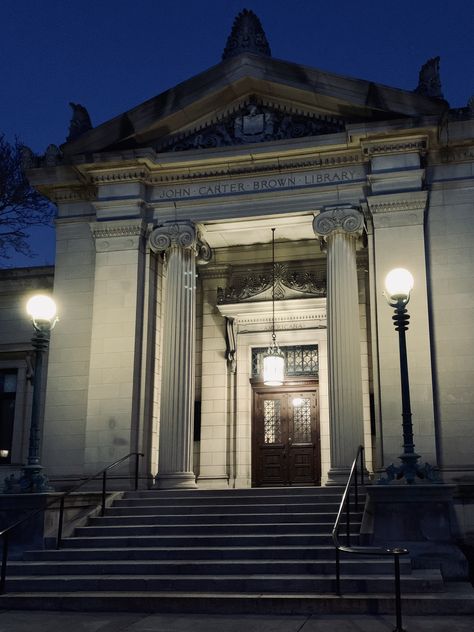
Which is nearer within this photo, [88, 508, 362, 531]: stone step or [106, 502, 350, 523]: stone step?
[88, 508, 362, 531]: stone step

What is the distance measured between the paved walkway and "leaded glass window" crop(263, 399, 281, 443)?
9945 mm

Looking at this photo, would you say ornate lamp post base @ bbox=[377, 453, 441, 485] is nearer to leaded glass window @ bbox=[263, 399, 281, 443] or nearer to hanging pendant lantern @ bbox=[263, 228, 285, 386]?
hanging pendant lantern @ bbox=[263, 228, 285, 386]

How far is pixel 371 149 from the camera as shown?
16.9m

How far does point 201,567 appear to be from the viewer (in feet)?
37.8

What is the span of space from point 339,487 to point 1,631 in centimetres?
720

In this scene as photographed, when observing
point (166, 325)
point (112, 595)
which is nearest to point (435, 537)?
point (112, 595)

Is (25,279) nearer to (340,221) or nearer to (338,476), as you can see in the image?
(340,221)

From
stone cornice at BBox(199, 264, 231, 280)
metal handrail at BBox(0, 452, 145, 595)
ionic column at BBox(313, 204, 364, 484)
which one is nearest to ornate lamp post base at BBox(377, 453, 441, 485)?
ionic column at BBox(313, 204, 364, 484)

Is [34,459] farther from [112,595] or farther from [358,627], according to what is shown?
[358,627]

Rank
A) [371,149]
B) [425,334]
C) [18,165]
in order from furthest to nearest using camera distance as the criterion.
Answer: [18,165]
[371,149]
[425,334]

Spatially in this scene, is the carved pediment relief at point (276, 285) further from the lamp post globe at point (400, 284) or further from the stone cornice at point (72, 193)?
the lamp post globe at point (400, 284)

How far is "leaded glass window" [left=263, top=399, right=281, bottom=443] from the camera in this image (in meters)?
19.7

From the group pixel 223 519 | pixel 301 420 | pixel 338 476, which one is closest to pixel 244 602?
pixel 223 519

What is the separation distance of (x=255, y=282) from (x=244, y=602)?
1137 cm
